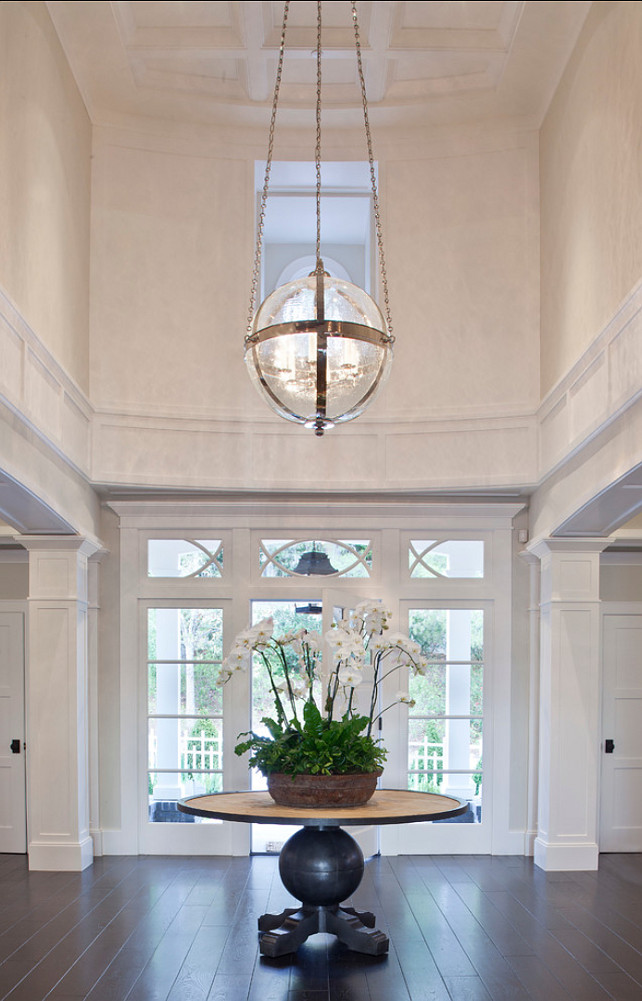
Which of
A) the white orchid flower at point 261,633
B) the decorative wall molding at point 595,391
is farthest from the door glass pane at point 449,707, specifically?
the white orchid flower at point 261,633

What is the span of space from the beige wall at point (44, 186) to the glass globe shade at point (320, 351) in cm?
143

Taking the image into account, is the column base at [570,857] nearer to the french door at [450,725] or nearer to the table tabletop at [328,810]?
the french door at [450,725]

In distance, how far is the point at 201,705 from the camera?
7773mm

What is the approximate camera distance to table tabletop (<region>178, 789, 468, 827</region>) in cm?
441

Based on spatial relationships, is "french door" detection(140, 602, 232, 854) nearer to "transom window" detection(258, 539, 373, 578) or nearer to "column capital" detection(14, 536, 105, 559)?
"transom window" detection(258, 539, 373, 578)

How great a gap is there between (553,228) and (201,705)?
453 centimetres

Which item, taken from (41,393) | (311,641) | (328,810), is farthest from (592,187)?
(328,810)

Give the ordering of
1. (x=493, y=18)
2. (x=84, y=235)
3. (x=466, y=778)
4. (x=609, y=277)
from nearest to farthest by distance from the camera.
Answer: (x=609, y=277) → (x=493, y=18) → (x=84, y=235) → (x=466, y=778)

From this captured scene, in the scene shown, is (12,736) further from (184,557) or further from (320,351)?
(320,351)

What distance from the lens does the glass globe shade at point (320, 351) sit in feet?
14.8

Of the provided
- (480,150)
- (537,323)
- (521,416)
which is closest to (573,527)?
(521,416)

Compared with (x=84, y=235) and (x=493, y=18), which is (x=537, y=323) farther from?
(x=84, y=235)

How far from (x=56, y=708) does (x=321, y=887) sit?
9.68ft

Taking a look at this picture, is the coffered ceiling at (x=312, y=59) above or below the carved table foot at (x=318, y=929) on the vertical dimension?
above
